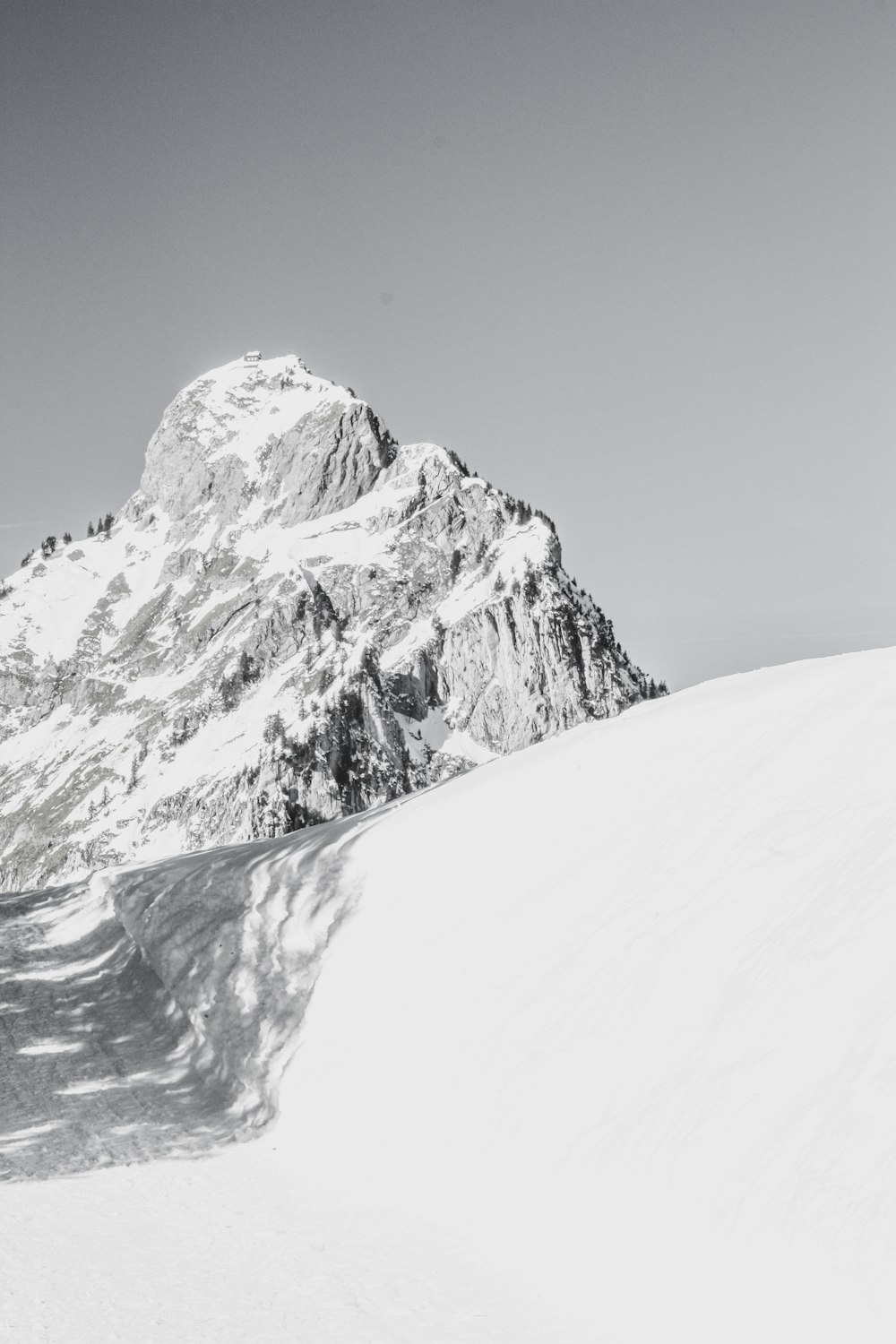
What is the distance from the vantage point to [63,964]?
28.3 metres

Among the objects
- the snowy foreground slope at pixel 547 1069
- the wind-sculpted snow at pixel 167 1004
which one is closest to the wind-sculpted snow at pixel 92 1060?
the wind-sculpted snow at pixel 167 1004

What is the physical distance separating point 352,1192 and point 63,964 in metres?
14.8

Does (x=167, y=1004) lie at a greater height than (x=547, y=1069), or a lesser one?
lesser

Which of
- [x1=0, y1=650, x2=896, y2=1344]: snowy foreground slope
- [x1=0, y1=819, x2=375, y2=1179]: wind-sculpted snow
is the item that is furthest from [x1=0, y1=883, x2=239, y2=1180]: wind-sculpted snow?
[x1=0, y1=650, x2=896, y2=1344]: snowy foreground slope

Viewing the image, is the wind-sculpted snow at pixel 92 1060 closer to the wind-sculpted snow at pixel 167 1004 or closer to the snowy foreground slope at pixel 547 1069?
the wind-sculpted snow at pixel 167 1004

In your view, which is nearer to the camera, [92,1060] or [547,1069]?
[547,1069]

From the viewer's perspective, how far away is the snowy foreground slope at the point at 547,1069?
38.0ft

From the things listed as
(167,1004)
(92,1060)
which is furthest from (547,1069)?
(167,1004)

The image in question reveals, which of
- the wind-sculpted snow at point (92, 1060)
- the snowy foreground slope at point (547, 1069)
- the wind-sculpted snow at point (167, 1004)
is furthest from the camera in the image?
the wind-sculpted snow at point (167, 1004)

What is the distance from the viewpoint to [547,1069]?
15953 millimetres

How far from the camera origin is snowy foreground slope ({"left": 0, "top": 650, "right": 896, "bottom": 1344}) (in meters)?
11.6

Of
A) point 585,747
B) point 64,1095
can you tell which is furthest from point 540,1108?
point 64,1095

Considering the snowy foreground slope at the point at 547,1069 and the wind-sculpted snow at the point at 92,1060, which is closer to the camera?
the snowy foreground slope at the point at 547,1069

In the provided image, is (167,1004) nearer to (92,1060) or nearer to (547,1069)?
(92,1060)
